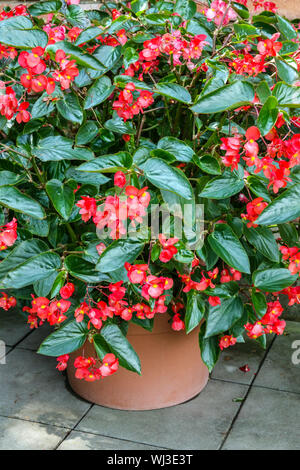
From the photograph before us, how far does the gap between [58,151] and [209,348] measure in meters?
0.65

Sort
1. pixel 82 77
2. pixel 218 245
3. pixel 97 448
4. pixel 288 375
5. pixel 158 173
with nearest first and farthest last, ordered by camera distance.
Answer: pixel 158 173 < pixel 218 245 < pixel 82 77 < pixel 97 448 < pixel 288 375

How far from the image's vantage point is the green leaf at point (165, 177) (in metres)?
1.24

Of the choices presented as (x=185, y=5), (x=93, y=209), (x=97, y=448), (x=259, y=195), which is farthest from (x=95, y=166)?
(x=97, y=448)

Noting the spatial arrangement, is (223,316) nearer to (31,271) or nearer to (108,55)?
(31,271)

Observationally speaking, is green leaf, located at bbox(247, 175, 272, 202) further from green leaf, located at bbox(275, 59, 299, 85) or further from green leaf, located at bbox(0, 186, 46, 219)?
green leaf, located at bbox(0, 186, 46, 219)

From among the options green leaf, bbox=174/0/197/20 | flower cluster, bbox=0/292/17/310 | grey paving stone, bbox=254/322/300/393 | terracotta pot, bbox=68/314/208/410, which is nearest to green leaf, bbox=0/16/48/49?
green leaf, bbox=174/0/197/20

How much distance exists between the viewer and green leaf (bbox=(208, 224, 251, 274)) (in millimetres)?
1334

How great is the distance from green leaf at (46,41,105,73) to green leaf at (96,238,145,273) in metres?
0.41

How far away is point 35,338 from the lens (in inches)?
88.7

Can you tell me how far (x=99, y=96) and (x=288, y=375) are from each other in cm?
115

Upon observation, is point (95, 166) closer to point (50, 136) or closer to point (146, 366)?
point (50, 136)

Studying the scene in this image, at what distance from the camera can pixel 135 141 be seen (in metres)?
1.63

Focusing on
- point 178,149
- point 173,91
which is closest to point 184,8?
point 173,91

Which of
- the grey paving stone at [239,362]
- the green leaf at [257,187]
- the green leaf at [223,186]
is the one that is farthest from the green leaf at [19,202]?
the grey paving stone at [239,362]
